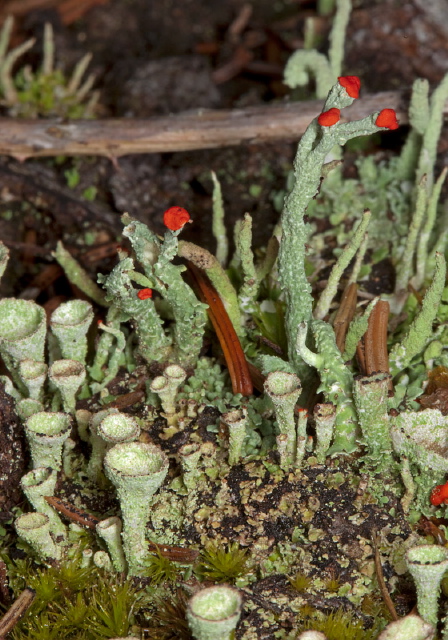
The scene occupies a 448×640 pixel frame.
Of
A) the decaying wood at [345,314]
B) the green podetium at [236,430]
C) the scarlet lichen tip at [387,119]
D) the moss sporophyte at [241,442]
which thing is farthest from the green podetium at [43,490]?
the scarlet lichen tip at [387,119]

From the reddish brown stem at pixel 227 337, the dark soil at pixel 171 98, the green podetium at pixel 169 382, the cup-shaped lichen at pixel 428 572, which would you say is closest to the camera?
the cup-shaped lichen at pixel 428 572

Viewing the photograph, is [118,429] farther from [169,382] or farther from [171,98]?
[171,98]

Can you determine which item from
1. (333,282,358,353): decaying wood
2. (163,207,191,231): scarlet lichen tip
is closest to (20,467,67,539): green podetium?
(163,207,191,231): scarlet lichen tip

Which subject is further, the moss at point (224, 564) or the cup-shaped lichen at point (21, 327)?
the cup-shaped lichen at point (21, 327)

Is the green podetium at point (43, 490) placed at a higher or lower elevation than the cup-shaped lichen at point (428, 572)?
higher

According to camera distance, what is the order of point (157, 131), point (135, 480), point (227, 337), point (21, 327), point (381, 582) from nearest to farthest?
1. point (135, 480)
2. point (381, 582)
3. point (21, 327)
4. point (227, 337)
5. point (157, 131)

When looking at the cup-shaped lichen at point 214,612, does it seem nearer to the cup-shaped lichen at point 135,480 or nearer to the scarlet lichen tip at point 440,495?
the cup-shaped lichen at point 135,480

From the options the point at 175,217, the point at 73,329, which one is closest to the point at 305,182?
the point at 175,217
